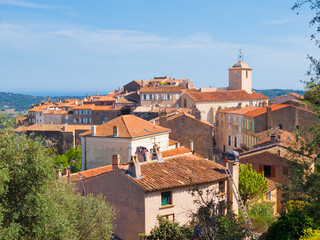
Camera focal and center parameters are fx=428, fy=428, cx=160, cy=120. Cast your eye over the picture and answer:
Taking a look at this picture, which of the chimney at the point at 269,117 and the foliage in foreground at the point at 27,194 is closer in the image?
the foliage in foreground at the point at 27,194

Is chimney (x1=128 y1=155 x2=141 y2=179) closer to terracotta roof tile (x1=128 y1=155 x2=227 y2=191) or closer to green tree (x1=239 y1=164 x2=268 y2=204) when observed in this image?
terracotta roof tile (x1=128 y1=155 x2=227 y2=191)

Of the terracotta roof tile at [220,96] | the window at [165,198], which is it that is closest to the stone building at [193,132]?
the window at [165,198]

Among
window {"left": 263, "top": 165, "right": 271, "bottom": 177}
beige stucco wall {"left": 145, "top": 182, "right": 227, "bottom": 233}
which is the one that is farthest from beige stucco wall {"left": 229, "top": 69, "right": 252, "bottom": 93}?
beige stucco wall {"left": 145, "top": 182, "right": 227, "bottom": 233}

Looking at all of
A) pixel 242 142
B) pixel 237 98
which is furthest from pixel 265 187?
pixel 237 98

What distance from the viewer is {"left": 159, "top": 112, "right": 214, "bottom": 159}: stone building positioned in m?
44.8

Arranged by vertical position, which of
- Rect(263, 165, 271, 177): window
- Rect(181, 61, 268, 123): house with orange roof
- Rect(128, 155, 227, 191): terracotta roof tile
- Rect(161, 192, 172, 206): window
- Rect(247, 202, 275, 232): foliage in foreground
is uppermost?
Rect(181, 61, 268, 123): house with orange roof

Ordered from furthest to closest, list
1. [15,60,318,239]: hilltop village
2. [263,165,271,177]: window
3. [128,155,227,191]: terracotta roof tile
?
[263,165,271,177]: window, [15,60,318,239]: hilltop village, [128,155,227,191]: terracotta roof tile

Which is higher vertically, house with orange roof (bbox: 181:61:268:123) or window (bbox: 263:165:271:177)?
house with orange roof (bbox: 181:61:268:123)

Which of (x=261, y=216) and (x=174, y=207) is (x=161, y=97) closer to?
(x=261, y=216)

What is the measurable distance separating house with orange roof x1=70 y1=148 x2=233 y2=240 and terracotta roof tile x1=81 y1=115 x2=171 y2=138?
1397cm

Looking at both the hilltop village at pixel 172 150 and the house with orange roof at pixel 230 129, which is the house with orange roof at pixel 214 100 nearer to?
the hilltop village at pixel 172 150

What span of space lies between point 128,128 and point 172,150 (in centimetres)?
663

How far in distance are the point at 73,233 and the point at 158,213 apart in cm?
573

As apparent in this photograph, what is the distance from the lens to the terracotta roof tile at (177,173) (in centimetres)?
2027
